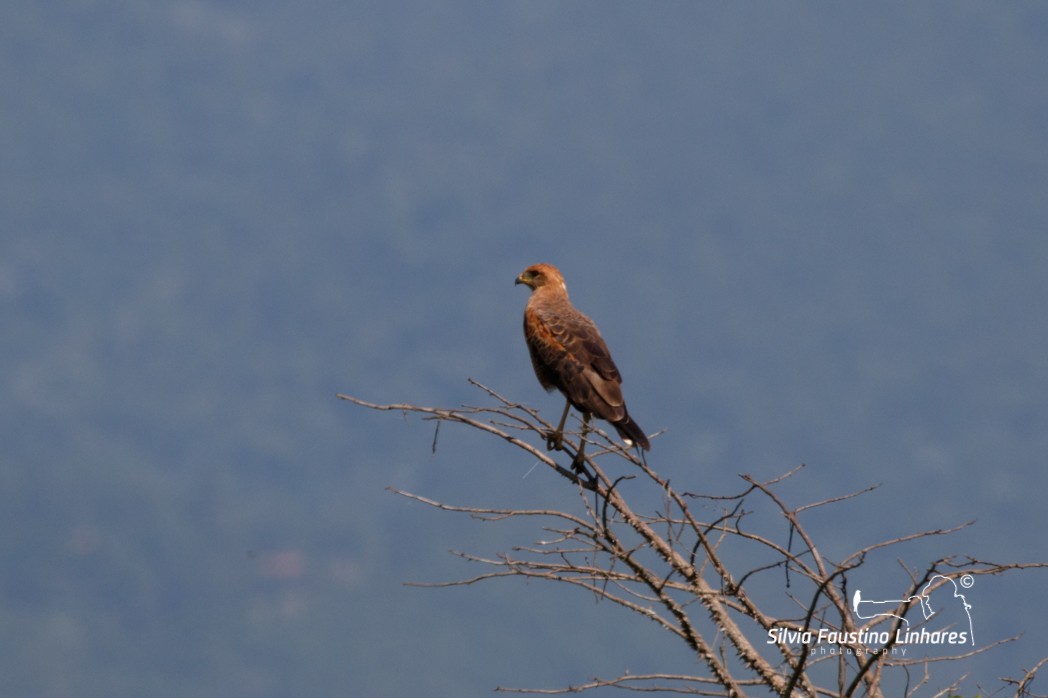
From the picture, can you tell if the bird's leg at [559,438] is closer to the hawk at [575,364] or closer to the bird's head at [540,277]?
the hawk at [575,364]

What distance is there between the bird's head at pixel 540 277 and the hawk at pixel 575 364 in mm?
597

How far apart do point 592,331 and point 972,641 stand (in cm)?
348

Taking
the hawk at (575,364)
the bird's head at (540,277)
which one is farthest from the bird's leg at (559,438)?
the bird's head at (540,277)

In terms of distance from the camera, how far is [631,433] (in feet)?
23.3

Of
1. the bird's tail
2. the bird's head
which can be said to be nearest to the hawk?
the bird's tail

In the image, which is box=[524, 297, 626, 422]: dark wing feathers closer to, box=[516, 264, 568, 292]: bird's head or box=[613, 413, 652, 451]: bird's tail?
box=[613, 413, 652, 451]: bird's tail

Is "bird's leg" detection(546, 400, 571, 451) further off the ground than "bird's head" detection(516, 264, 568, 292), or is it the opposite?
"bird's head" detection(516, 264, 568, 292)

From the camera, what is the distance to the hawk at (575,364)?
7309 millimetres

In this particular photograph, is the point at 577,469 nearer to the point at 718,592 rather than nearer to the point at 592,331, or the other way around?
the point at 592,331

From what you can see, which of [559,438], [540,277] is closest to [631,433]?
[559,438]

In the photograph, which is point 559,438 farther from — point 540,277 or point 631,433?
point 540,277

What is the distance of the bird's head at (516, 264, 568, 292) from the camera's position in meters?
9.35

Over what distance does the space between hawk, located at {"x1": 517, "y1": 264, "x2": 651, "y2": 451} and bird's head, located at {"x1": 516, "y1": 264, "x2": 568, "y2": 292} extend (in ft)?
1.96

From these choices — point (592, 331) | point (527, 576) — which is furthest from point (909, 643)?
point (592, 331)
